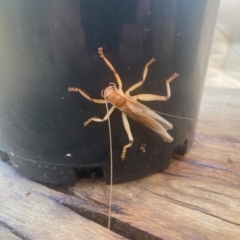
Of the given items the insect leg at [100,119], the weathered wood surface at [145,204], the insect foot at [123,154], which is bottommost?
the weathered wood surface at [145,204]

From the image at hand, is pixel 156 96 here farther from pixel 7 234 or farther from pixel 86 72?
pixel 7 234

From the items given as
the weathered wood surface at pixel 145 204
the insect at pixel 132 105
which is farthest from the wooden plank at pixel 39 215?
the insect at pixel 132 105

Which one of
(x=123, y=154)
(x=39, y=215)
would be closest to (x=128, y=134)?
(x=123, y=154)

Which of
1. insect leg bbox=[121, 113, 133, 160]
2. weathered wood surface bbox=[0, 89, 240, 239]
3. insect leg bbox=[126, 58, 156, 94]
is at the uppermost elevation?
insect leg bbox=[126, 58, 156, 94]

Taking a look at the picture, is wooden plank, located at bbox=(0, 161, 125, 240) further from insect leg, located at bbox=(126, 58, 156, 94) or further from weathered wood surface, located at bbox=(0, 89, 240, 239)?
insect leg, located at bbox=(126, 58, 156, 94)

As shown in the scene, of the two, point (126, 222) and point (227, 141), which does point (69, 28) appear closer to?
point (126, 222)

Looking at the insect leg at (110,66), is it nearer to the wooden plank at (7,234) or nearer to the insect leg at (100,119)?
the insect leg at (100,119)

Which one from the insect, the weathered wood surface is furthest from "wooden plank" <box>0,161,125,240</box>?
the insect
